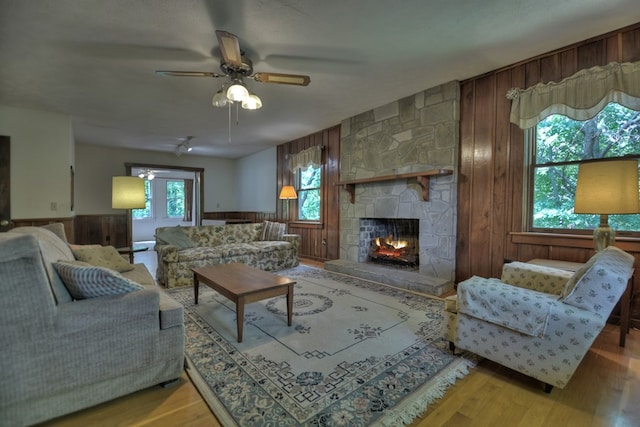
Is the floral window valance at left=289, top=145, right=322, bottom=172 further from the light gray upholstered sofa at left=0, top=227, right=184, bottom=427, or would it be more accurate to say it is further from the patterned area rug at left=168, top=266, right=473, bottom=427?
the light gray upholstered sofa at left=0, top=227, right=184, bottom=427

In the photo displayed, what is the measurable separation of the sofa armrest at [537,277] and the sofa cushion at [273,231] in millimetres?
3668

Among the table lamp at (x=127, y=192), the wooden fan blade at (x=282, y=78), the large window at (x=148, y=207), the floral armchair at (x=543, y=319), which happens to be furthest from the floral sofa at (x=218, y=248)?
the large window at (x=148, y=207)

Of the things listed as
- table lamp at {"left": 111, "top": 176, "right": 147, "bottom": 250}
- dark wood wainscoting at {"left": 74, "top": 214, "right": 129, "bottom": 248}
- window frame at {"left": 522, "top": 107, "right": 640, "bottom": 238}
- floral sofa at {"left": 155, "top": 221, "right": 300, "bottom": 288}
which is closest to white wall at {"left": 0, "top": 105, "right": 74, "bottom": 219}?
floral sofa at {"left": 155, "top": 221, "right": 300, "bottom": 288}

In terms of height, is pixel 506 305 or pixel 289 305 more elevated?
pixel 506 305

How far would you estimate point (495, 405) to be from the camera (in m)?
1.60

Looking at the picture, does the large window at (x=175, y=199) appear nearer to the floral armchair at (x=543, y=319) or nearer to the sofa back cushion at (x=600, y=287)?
the floral armchair at (x=543, y=319)

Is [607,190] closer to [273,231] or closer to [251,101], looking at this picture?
[251,101]

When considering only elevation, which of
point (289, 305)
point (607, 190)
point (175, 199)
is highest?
point (175, 199)

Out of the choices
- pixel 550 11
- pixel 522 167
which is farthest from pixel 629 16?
pixel 522 167

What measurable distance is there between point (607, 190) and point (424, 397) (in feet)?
6.87

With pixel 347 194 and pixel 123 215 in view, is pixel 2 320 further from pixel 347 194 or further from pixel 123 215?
pixel 123 215

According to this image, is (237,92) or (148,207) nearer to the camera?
(237,92)

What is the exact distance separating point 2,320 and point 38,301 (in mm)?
137

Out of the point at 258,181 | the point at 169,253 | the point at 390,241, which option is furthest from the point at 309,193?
the point at 169,253
